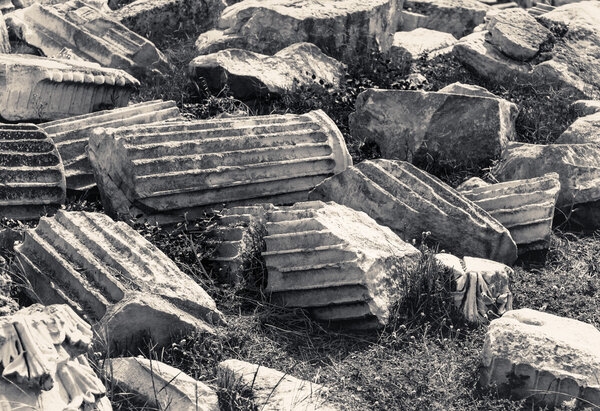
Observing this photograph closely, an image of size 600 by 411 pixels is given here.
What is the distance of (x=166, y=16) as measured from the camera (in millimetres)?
9508

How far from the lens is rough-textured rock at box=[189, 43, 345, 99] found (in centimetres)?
760

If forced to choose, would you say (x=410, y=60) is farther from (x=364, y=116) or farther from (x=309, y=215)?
(x=309, y=215)

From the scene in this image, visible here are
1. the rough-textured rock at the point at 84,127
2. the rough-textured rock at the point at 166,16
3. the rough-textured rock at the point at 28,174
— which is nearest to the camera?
the rough-textured rock at the point at 28,174

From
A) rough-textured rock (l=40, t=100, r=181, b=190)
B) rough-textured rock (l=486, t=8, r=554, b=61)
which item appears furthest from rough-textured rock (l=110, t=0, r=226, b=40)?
rough-textured rock (l=486, t=8, r=554, b=61)

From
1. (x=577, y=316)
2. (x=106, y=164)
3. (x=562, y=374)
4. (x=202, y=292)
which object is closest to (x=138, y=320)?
(x=202, y=292)

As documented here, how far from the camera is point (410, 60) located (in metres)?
8.92

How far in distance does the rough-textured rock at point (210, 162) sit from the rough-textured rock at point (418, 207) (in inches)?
12.5

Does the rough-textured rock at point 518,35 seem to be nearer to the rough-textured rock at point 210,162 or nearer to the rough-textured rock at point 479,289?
the rough-textured rock at point 210,162

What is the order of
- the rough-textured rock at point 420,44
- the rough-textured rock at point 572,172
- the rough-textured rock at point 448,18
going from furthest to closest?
1. the rough-textured rock at point 448,18
2. the rough-textured rock at point 420,44
3. the rough-textured rock at point 572,172

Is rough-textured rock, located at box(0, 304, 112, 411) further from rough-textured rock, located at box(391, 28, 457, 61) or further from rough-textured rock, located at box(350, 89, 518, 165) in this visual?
rough-textured rock, located at box(391, 28, 457, 61)

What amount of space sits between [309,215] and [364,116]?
203 centimetres

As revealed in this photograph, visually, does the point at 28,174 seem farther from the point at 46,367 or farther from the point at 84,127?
the point at 46,367

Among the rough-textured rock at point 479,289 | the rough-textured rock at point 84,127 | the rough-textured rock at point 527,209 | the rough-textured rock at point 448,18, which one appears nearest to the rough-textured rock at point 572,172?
the rough-textured rock at point 527,209

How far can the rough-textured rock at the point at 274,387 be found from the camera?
13.6 ft
